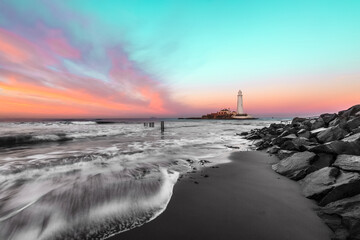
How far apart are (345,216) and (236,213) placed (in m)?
1.38

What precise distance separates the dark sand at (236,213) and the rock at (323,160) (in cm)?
89

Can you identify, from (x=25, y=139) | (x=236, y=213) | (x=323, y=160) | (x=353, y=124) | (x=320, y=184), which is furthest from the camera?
(x=25, y=139)

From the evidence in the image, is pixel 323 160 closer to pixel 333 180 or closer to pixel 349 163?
pixel 349 163

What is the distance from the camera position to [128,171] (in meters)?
5.11

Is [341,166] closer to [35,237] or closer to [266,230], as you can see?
[266,230]

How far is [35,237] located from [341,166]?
5.43 m

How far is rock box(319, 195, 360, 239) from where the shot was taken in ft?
6.51

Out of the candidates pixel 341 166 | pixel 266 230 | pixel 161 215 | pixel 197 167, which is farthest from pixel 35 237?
pixel 341 166

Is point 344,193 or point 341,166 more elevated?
point 341,166

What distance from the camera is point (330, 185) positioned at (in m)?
3.00

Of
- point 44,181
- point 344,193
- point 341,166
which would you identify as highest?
point 341,166

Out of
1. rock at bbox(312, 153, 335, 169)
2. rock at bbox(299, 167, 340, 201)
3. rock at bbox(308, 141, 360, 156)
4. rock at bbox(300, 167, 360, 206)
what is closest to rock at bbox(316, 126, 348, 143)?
rock at bbox(308, 141, 360, 156)

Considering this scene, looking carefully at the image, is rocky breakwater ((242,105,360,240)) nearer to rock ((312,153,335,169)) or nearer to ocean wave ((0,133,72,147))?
rock ((312,153,335,169))

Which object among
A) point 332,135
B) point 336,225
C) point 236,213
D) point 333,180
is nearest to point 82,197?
point 236,213
